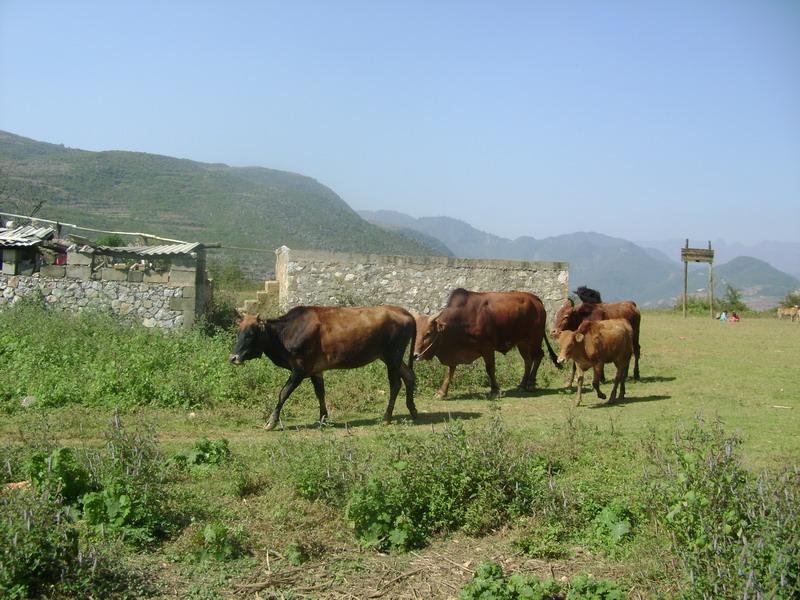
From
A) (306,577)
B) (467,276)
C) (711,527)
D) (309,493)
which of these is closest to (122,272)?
(467,276)

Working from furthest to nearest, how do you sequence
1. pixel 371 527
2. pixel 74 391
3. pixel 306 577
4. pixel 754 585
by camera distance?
pixel 74 391
pixel 371 527
pixel 306 577
pixel 754 585

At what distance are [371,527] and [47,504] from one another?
2498 mm

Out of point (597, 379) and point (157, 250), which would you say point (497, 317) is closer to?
point (597, 379)

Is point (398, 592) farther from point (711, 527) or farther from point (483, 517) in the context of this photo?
point (711, 527)

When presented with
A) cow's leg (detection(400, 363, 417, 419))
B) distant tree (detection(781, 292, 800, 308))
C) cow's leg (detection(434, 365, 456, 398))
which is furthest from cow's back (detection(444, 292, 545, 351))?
distant tree (detection(781, 292, 800, 308))

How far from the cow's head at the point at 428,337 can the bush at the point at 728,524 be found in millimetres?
7206

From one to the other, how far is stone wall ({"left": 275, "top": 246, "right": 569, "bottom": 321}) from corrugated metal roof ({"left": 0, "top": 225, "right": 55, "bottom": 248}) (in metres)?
5.08

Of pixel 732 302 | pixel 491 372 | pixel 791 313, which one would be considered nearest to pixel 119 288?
pixel 491 372

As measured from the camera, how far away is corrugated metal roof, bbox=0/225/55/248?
16744 mm

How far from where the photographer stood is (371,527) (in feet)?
22.4

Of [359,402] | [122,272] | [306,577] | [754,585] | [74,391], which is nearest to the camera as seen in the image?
[754,585]

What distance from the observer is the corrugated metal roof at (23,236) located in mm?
16744

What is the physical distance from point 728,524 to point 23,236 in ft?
52.2

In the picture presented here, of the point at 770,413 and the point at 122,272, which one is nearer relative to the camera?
the point at 770,413
